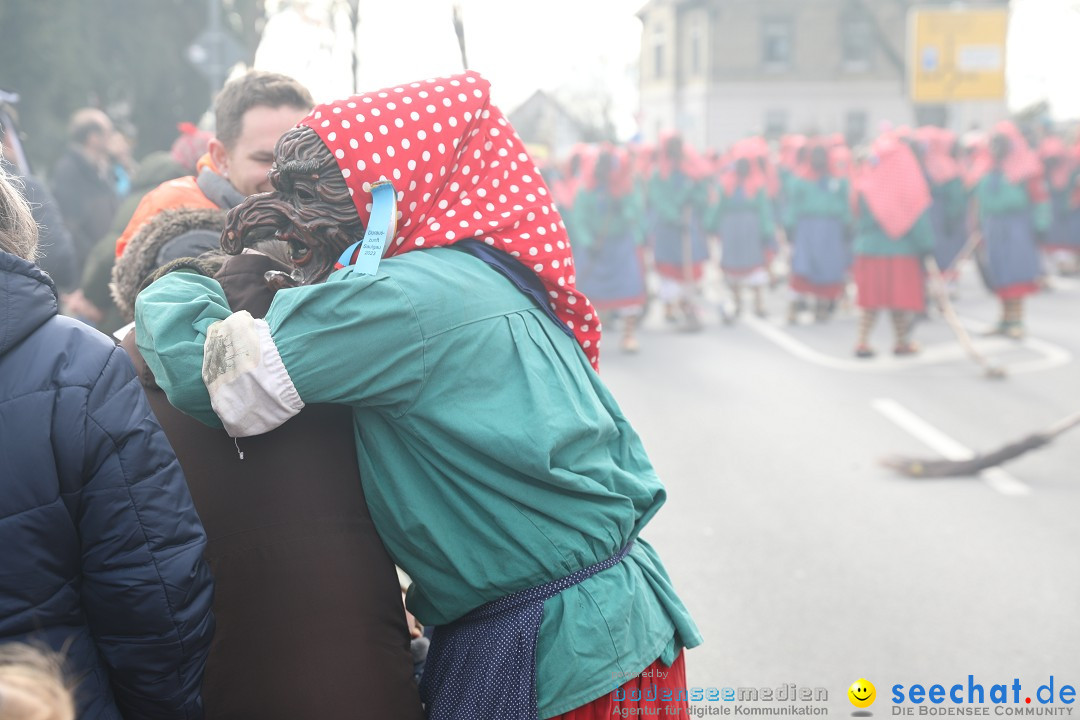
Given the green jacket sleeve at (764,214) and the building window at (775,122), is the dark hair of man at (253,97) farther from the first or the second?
the building window at (775,122)

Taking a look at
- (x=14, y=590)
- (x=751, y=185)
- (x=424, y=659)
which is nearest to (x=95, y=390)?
(x=14, y=590)

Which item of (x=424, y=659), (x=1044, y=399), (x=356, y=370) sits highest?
(x=356, y=370)

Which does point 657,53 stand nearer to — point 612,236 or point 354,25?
point 354,25

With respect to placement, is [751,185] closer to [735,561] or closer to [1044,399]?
[1044,399]

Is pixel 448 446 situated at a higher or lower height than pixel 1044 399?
higher

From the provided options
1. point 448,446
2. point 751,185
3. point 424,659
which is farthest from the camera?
point 751,185

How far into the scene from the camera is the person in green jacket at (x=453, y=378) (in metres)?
1.81

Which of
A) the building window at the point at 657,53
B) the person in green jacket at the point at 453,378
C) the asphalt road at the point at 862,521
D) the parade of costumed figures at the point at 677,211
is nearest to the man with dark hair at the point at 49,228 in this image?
the asphalt road at the point at 862,521

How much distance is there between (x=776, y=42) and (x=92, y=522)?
51416 millimetres

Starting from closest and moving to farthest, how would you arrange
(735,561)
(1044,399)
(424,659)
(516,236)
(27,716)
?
(27,716), (516,236), (424,659), (735,561), (1044,399)

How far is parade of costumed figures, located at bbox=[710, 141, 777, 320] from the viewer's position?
15156 mm

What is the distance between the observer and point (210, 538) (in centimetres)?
189

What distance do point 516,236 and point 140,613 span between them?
874 millimetres

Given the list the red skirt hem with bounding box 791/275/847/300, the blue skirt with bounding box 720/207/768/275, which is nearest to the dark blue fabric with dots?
the red skirt hem with bounding box 791/275/847/300
